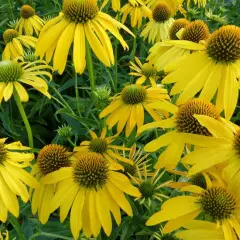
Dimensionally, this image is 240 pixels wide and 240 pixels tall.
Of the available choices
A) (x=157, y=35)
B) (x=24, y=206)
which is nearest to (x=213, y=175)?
(x=24, y=206)

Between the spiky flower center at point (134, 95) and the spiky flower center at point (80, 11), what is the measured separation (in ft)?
1.16

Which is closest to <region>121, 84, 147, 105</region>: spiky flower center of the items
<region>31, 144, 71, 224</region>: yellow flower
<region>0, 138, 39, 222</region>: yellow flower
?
<region>31, 144, 71, 224</region>: yellow flower

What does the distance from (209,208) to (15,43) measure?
1772mm

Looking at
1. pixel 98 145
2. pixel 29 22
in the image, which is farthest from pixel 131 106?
pixel 29 22

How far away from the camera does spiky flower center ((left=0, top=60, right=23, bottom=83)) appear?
172 cm

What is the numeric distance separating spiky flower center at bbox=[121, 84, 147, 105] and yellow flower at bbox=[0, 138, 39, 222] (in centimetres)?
56

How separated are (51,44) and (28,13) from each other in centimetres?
149

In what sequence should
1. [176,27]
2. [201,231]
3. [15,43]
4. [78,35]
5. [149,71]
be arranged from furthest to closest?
1. [15,43]
2. [149,71]
3. [176,27]
4. [78,35]
5. [201,231]

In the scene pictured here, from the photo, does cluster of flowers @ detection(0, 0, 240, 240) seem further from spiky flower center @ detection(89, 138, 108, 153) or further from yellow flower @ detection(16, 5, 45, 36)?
yellow flower @ detection(16, 5, 45, 36)

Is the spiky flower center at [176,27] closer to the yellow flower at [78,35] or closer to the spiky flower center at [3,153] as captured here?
the yellow flower at [78,35]

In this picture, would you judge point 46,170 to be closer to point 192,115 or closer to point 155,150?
point 155,150

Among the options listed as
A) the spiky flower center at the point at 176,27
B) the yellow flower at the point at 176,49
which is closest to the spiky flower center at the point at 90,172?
the yellow flower at the point at 176,49

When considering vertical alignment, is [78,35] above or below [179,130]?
above

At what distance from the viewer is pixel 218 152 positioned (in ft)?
3.88
